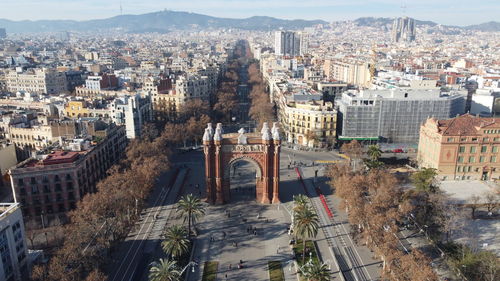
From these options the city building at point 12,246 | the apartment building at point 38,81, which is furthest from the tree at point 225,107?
the city building at point 12,246

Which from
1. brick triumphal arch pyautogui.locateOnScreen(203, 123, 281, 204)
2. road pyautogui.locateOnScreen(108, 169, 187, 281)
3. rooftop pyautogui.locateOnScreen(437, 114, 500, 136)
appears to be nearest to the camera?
road pyautogui.locateOnScreen(108, 169, 187, 281)

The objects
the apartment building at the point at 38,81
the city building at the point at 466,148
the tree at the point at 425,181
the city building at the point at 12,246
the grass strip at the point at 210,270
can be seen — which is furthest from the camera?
the apartment building at the point at 38,81

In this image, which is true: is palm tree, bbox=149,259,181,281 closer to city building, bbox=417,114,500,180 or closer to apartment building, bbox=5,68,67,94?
city building, bbox=417,114,500,180

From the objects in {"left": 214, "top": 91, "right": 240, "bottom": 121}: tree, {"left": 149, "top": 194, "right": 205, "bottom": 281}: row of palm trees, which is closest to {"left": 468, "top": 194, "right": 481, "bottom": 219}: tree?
{"left": 149, "top": 194, "right": 205, "bottom": 281}: row of palm trees

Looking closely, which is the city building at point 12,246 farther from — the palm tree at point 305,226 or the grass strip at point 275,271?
the palm tree at point 305,226

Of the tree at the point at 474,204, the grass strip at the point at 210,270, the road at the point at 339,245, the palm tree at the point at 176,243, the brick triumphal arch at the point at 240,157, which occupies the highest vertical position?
the brick triumphal arch at the point at 240,157

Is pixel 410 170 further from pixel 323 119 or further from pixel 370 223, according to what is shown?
pixel 370 223
